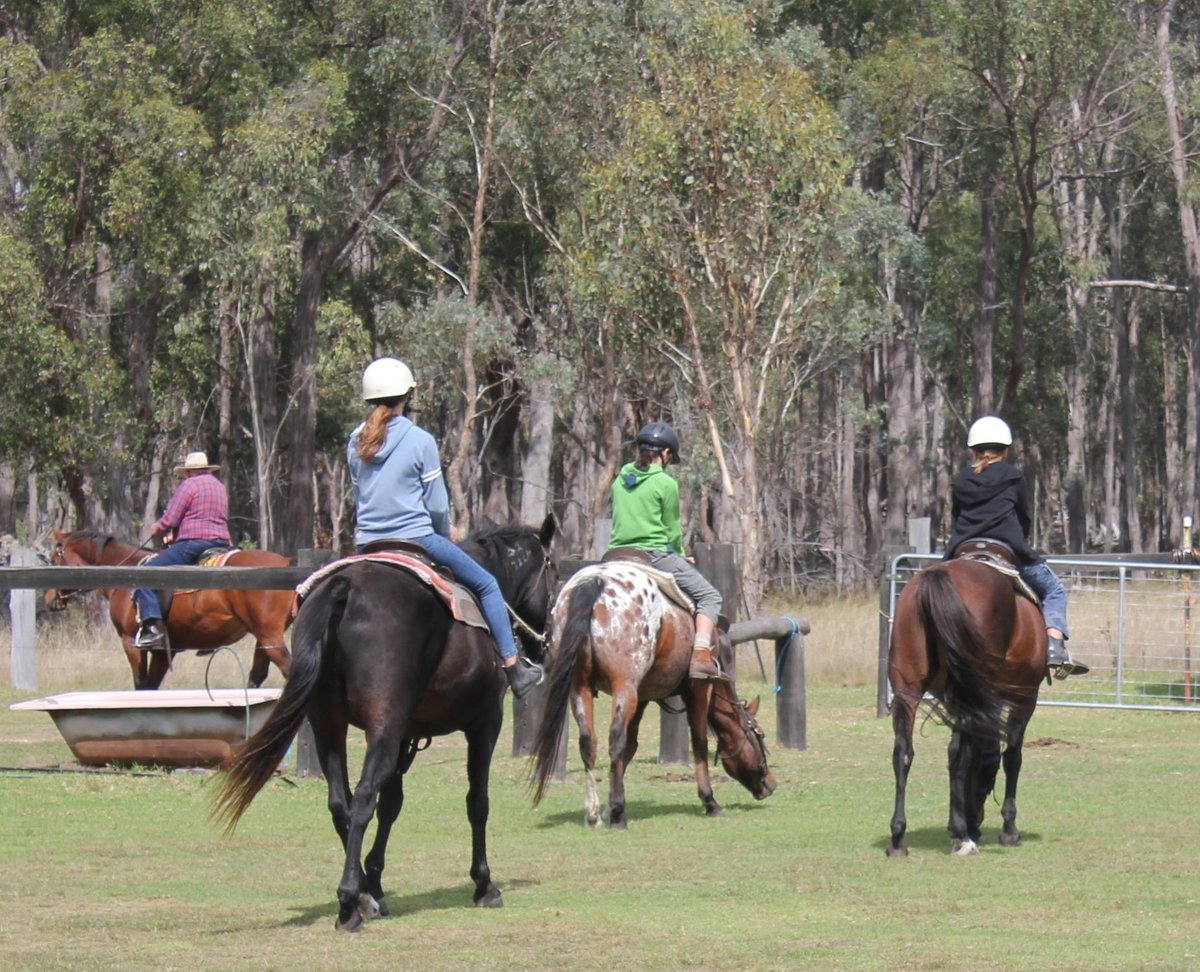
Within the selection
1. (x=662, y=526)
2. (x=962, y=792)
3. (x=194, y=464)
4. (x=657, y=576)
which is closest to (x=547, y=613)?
(x=657, y=576)

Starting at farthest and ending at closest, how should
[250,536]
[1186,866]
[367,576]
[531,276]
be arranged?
[250,536] → [531,276] → [1186,866] → [367,576]

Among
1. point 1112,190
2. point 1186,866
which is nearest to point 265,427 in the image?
point 1112,190

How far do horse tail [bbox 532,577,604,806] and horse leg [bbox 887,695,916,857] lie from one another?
196cm

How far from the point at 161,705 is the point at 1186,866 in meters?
7.03

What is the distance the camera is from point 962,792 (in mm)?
10344

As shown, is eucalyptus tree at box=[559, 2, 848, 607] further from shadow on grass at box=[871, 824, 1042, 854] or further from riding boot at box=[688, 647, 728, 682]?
shadow on grass at box=[871, 824, 1042, 854]

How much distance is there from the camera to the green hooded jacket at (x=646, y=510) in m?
11.8

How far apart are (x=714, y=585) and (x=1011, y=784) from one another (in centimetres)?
413

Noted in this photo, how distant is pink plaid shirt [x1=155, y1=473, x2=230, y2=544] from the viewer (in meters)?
16.8

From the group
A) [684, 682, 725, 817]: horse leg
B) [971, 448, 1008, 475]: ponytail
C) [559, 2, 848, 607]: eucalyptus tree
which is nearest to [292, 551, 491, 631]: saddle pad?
[971, 448, 1008, 475]: ponytail

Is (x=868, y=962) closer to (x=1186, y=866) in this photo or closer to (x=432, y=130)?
(x=1186, y=866)

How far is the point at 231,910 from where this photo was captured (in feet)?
27.0

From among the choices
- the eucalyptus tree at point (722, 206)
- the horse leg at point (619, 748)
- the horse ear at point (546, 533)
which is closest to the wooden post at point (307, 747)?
the horse leg at point (619, 748)

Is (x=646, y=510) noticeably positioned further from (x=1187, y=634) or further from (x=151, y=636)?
(x=1187, y=634)
